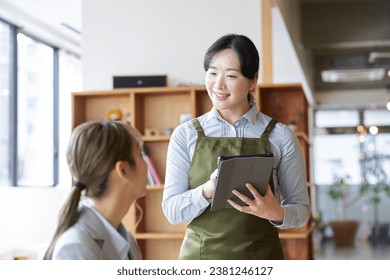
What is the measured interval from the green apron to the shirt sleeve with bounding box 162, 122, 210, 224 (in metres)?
0.02

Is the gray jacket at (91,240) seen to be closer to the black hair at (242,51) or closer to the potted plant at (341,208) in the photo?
the black hair at (242,51)

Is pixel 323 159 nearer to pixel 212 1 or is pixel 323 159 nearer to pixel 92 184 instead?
pixel 212 1

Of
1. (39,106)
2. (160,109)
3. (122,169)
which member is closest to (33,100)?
(39,106)

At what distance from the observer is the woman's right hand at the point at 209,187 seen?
149 cm

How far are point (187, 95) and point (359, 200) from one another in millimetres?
6167

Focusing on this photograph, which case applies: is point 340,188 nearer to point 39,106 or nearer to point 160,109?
point 160,109

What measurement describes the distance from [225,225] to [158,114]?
1364 mm

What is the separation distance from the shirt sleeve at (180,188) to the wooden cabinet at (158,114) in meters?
0.47

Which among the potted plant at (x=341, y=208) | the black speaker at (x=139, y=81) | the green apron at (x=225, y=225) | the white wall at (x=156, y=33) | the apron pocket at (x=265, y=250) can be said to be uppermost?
the white wall at (x=156, y=33)

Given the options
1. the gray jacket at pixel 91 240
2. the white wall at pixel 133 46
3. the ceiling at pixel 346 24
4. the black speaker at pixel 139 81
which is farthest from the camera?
the ceiling at pixel 346 24

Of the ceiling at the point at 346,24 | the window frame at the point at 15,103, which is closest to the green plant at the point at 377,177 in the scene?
the ceiling at the point at 346,24

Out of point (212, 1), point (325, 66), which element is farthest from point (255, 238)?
point (325, 66)

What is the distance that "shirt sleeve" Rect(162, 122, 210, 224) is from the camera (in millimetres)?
1558

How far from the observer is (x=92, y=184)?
1204 millimetres
